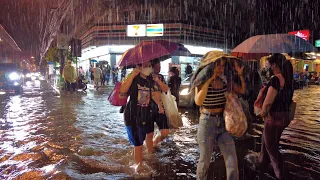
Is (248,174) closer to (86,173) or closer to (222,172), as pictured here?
(222,172)

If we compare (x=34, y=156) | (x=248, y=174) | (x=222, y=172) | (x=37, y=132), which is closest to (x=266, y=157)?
(x=248, y=174)

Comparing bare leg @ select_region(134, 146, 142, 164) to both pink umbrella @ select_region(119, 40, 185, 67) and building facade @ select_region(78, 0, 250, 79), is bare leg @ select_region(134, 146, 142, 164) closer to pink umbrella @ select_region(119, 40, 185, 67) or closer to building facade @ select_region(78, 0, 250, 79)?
pink umbrella @ select_region(119, 40, 185, 67)

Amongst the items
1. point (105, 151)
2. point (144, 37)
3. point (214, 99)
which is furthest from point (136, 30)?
point (214, 99)

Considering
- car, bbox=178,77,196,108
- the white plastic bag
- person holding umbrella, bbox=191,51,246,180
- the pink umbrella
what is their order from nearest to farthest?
person holding umbrella, bbox=191,51,246,180, the pink umbrella, the white plastic bag, car, bbox=178,77,196,108

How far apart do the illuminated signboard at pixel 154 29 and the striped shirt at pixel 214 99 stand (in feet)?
92.4

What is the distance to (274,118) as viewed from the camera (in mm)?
4043

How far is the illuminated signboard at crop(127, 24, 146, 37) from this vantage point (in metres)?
31.1

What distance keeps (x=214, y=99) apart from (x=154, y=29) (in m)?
28.3

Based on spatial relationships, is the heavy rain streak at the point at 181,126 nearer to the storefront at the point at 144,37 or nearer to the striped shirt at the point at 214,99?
the striped shirt at the point at 214,99

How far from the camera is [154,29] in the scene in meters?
31.0

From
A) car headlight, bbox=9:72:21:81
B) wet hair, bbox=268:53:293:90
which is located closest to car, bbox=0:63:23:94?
car headlight, bbox=9:72:21:81

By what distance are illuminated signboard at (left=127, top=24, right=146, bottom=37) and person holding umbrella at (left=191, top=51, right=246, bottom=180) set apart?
93.0ft

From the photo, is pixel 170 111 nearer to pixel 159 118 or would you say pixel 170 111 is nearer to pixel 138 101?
pixel 159 118

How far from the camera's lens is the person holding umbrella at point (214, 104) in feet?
11.0
